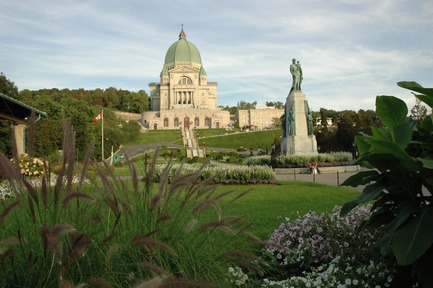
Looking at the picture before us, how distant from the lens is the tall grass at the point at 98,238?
217cm

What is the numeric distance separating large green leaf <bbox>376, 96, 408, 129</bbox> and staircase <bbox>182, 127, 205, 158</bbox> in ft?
135

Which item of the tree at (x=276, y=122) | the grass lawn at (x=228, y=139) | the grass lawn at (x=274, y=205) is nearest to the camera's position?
the grass lawn at (x=274, y=205)

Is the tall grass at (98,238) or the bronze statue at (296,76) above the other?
the bronze statue at (296,76)

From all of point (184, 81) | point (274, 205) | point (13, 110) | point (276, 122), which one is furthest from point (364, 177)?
point (184, 81)

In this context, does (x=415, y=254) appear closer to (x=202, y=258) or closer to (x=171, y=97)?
(x=202, y=258)

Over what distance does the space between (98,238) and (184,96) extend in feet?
337

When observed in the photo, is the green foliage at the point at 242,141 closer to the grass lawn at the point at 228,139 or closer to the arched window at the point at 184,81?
the grass lawn at the point at 228,139

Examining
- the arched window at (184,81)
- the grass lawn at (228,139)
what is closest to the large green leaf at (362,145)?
the grass lawn at (228,139)

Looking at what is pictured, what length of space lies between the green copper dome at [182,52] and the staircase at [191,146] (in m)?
28.2

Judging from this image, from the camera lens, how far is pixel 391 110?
3.40 metres

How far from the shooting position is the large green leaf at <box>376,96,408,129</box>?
334cm

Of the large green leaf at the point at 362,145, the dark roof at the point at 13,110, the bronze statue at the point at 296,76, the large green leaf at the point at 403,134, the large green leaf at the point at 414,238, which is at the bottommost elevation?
the large green leaf at the point at 414,238

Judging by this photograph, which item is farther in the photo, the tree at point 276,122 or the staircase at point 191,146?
the tree at point 276,122

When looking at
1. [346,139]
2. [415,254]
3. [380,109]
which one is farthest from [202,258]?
[346,139]
